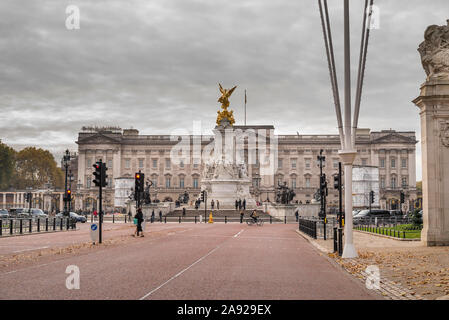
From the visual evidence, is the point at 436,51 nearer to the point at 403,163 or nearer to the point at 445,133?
the point at 445,133

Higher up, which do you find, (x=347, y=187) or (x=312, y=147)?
(x=312, y=147)

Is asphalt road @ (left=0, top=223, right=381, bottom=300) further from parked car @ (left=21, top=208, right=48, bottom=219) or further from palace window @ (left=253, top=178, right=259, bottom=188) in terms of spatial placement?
palace window @ (left=253, top=178, right=259, bottom=188)

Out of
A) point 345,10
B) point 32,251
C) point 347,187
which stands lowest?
point 32,251

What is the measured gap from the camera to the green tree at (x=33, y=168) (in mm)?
147375

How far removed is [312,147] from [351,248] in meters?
137

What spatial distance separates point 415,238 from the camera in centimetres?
2814

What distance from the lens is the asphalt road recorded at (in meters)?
11.6

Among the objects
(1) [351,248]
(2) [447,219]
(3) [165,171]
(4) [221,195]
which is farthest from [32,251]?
(3) [165,171]

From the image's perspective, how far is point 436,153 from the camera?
971 inches

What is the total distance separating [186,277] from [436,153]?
1545 centimetres

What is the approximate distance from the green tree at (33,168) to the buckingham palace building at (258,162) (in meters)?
8.95

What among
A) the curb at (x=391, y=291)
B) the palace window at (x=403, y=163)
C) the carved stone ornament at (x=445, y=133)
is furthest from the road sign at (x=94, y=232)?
the palace window at (x=403, y=163)
